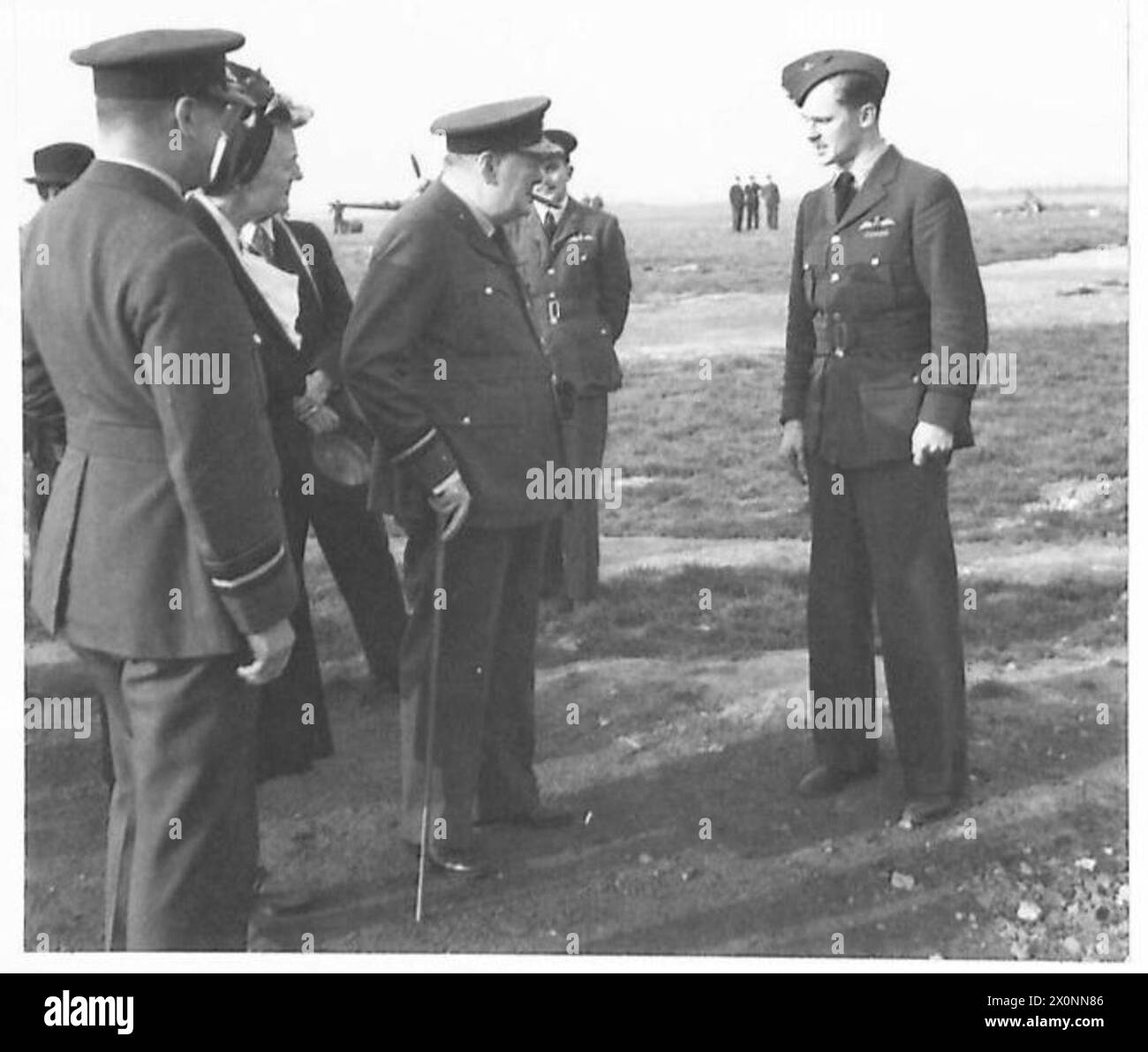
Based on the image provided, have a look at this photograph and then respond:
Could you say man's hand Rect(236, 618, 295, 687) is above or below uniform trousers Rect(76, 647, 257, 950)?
above

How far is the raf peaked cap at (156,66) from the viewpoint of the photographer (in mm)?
3244

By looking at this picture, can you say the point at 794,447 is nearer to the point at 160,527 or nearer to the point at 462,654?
the point at 462,654

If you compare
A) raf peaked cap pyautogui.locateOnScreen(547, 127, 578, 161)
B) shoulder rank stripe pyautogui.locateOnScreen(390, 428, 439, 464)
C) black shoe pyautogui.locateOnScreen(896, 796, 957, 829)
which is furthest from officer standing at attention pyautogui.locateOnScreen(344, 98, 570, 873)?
black shoe pyautogui.locateOnScreen(896, 796, 957, 829)

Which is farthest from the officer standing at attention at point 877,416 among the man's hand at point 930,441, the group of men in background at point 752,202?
the group of men in background at point 752,202

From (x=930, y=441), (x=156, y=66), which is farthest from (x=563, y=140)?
(x=156, y=66)

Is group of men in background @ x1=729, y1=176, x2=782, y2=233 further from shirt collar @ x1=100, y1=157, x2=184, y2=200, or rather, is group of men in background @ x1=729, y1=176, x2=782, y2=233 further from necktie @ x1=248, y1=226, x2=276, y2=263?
shirt collar @ x1=100, y1=157, x2=184, y2=200

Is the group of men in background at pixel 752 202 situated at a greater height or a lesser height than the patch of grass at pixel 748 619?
greater

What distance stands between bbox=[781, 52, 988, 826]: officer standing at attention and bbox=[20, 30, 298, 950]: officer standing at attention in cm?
174

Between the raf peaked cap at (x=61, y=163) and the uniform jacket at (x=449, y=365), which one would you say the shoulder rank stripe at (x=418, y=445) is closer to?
the uniform jacket at (x=449, y=365)

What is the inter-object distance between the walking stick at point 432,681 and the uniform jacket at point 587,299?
2.45 ft

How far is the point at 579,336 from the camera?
4.91 m

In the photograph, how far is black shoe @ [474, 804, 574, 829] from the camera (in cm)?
436

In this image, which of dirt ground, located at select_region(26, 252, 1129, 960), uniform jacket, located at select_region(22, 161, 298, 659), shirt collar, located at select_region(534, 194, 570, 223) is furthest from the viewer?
shirt collar, located at select_region(534, 194, 570, 223)
